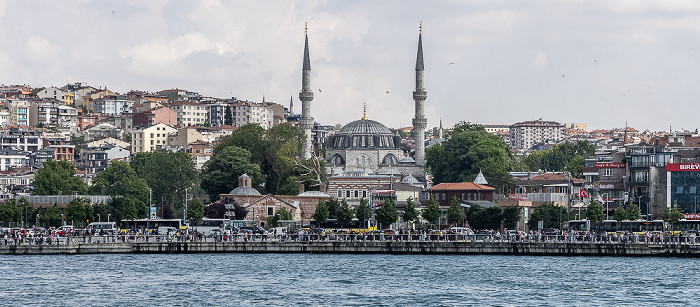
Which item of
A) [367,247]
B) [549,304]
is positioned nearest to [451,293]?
[549,304]

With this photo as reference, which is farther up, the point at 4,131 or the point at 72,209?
the point at 4,131

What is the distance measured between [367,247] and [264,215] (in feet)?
83.2

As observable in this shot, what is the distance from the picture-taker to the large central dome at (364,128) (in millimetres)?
113188

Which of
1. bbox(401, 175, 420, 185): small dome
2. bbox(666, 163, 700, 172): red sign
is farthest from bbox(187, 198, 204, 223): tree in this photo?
bbox(666, 163, 700, 172): red sign

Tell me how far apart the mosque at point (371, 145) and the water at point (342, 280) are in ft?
165

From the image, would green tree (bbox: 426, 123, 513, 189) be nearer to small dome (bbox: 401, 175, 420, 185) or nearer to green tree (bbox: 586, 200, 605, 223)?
small dome (bbox: 401, 175, 420, 185)

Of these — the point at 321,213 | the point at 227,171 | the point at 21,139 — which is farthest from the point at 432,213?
the point at 21,139

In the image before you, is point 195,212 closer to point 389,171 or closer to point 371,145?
point 389,171

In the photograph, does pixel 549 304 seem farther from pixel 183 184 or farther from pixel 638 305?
pixel 183 184

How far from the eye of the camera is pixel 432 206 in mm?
74812

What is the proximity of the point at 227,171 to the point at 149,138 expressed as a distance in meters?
55.0

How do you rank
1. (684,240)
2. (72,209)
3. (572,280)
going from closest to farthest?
1. (572,280)
2. (684,240)
3. (72,209)

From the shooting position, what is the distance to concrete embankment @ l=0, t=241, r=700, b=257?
181 ft

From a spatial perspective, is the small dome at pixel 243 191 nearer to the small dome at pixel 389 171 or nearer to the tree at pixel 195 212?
the tree at pixel 195 212
